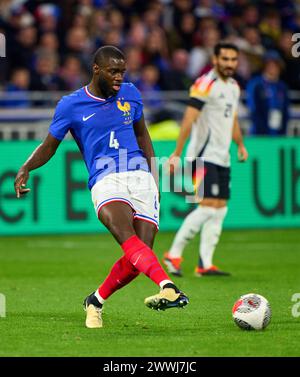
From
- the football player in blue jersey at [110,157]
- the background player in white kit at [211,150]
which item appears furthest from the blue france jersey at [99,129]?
the background player in white kit at [211,150]

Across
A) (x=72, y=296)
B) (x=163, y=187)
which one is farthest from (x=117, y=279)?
(x=163, y=187)

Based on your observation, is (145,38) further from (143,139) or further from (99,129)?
(99,129)

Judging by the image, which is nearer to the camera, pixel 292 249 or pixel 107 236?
pixel 292 249

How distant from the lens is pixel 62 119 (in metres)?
8.89

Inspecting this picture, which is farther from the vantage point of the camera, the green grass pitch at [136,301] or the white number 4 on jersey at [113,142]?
the white number 4 on jersey at [113,142]

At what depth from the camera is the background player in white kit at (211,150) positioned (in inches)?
509

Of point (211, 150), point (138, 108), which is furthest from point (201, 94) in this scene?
point (138, 108)

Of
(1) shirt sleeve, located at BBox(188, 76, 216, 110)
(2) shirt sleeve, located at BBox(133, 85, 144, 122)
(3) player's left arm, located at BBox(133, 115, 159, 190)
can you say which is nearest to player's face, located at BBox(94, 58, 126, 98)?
(2) shirt sleeve, located at BBox(133, 85, 144, 122)

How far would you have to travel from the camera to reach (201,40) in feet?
74.0

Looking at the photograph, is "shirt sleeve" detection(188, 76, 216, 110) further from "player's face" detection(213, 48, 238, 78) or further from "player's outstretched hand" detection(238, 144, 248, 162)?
"player's outstretched hand" detection(238, 144, 248, 162)

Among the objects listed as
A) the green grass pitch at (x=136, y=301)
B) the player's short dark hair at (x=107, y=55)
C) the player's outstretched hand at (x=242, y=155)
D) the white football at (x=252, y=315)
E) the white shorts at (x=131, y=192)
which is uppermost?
the player's short dark hair at (x=107, y=55)

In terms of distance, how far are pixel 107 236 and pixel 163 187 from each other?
4.10 ft

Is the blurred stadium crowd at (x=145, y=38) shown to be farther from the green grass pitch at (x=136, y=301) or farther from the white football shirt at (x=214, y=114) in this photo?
the white football shirt at (x=214, y=114)
